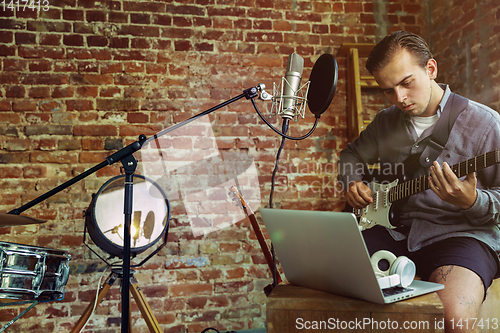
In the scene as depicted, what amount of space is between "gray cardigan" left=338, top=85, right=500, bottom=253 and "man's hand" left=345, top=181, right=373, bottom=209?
0.53 ft

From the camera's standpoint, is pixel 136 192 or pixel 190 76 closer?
pixel 136 192

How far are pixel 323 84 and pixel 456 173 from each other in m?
0.58

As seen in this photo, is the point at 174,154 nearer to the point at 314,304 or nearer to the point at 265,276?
the point at 265,276

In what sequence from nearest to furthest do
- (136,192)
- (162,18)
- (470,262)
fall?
(470,262), (136,192), (162,18)

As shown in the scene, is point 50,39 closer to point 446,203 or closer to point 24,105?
point 24,105

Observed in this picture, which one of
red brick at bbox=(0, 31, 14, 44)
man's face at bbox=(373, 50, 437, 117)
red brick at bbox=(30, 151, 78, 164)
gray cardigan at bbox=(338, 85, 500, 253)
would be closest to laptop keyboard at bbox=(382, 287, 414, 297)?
gray cardigan at bbox=(338, 85, 500, 253)

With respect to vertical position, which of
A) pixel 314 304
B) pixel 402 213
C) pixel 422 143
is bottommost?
pixel 314 304

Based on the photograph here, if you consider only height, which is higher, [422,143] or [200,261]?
[422,143]

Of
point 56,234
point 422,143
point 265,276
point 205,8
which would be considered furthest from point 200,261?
point 205,8

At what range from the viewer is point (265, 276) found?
7.14 feet

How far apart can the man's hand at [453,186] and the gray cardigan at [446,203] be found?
0.03m

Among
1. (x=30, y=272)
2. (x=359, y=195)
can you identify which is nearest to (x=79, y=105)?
(x=30, y=272)

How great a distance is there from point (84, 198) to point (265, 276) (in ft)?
3.91

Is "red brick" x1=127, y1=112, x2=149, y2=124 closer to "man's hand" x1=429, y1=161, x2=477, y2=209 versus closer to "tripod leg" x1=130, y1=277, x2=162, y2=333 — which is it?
"tripod leg" x1=130, y1=277, x2=162, y2=333
